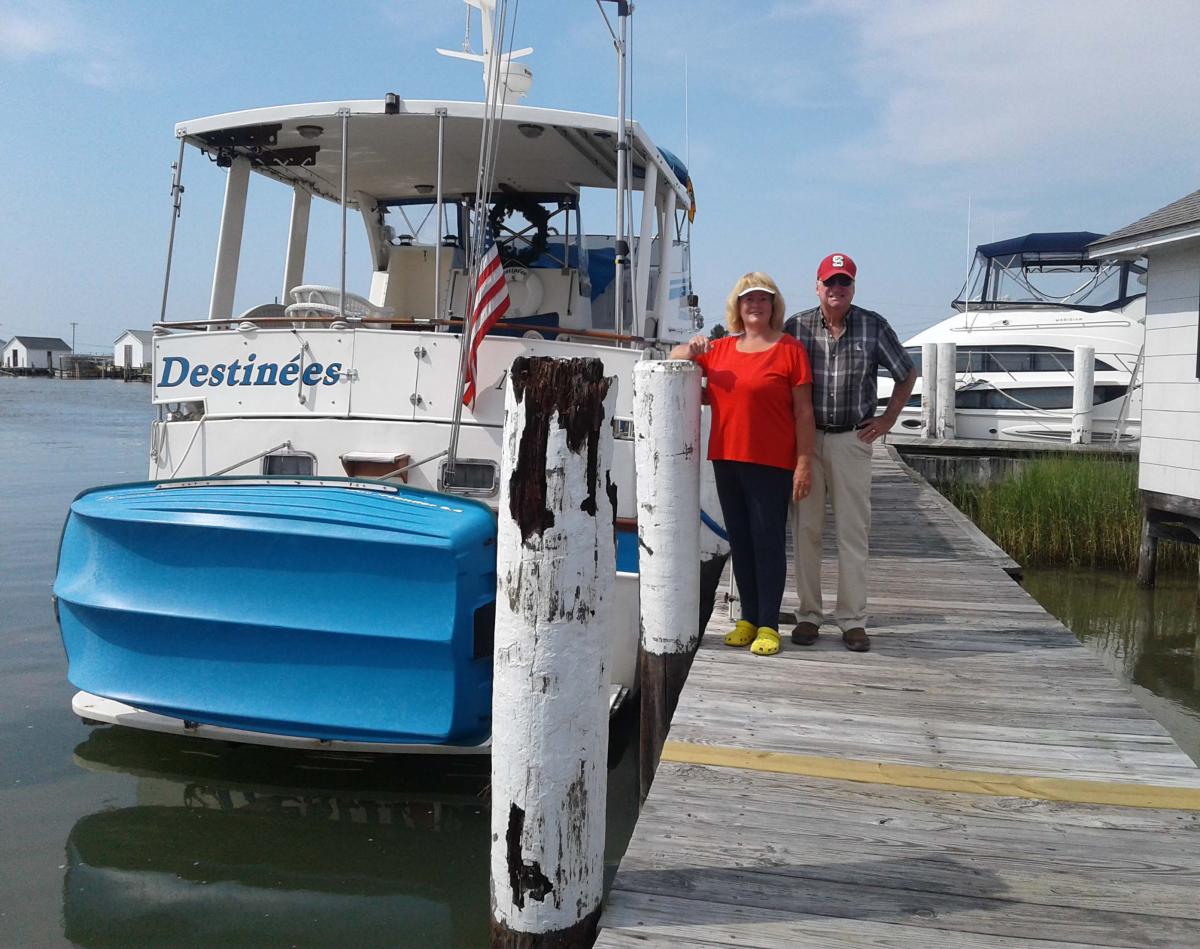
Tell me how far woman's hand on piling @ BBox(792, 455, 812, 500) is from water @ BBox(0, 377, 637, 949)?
2.00 metres

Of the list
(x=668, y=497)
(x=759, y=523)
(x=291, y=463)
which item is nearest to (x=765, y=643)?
(x=759, y=523)

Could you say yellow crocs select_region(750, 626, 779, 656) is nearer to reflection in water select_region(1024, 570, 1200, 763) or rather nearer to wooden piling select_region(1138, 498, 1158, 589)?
reflection in water select_region(1024, 570, 1200, 763)

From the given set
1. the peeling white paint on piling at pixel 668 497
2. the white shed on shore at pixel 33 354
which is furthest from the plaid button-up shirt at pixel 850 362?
the white shed on shore at pixel 33 354

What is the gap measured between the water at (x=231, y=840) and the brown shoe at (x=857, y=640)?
152 cm

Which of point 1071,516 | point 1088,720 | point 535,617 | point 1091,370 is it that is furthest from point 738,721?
point 1091,370

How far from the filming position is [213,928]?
4227mm

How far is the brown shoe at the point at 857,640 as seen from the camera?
4.80m

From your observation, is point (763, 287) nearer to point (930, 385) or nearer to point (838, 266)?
point (838, 266)

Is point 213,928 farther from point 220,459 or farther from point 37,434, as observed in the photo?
point 37,434

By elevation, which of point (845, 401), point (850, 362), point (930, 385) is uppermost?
point (930, 385)

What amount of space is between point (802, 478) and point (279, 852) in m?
3.03

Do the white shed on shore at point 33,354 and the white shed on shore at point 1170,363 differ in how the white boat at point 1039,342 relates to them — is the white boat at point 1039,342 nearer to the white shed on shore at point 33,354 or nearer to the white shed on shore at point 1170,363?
the white shed on shore at point 1170,363

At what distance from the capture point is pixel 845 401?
456cm

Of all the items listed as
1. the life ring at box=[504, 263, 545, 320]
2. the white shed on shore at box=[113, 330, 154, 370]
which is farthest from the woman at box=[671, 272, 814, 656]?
Answer: the white shed on shore at box=[113, 330, 154, 370]
